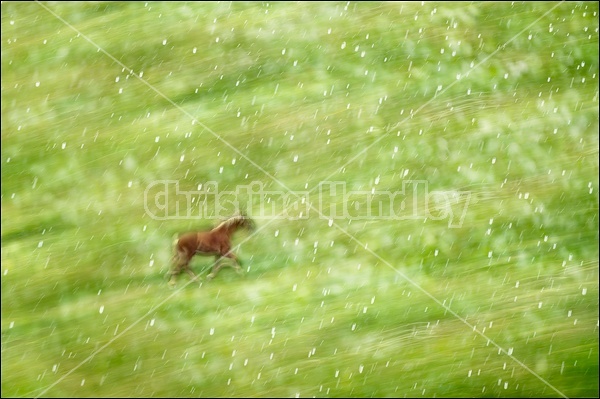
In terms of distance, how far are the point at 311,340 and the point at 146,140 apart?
264 centimetres

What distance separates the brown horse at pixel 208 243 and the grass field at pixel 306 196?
22 cm

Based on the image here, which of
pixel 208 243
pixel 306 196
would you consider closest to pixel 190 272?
pixel 208 243

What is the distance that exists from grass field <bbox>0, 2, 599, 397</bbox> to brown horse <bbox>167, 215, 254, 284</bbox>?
220mm

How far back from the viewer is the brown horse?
5.82 meters

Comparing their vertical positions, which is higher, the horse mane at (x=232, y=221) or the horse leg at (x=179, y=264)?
the horse mane at (x=232, y=221)

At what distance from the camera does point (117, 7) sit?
704cm

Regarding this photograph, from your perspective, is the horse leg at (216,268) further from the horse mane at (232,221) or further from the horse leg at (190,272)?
the horse mane at (232,221)

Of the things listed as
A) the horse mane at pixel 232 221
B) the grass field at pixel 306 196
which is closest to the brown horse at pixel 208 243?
the horse mane at pixel 232 221

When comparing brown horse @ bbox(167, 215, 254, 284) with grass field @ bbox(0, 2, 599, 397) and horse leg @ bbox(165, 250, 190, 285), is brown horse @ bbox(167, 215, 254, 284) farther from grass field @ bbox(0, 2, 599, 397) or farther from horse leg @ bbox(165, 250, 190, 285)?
grass field @ bbox(0, 2, 599, 397)

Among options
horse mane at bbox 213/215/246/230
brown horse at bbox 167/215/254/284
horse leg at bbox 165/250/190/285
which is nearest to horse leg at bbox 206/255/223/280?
brown horse at bbox 167/215/254/284

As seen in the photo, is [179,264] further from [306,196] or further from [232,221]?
[306,196]

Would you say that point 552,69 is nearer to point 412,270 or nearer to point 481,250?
point 481,250

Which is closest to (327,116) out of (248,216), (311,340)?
(248,216)

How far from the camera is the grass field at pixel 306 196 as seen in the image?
6008mm
